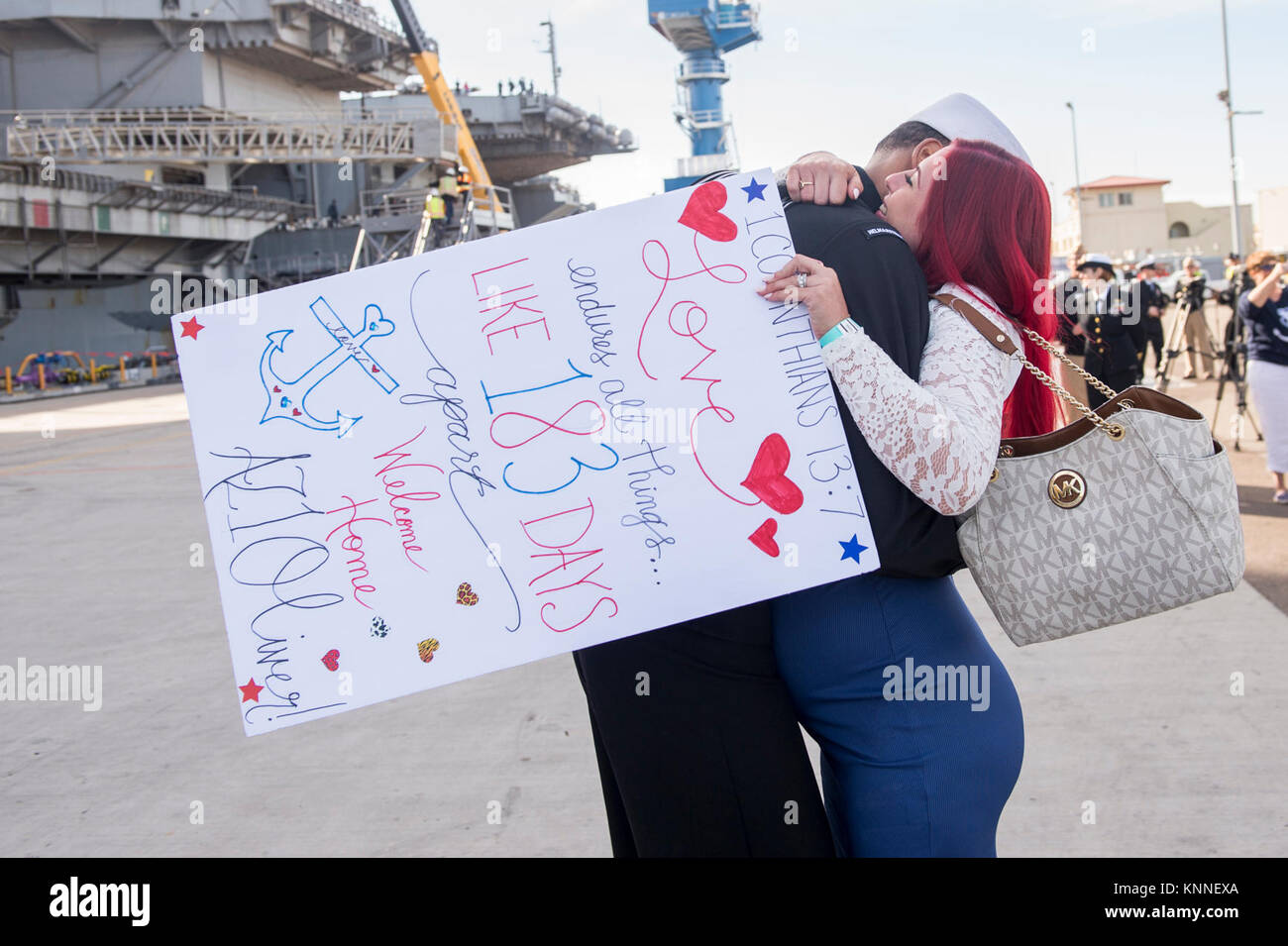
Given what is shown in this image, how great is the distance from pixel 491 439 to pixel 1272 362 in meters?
8.07

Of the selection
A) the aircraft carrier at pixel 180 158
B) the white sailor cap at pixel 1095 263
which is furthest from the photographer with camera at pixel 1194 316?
the aircraft carrier at pixel 180 158

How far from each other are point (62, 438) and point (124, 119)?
103ft

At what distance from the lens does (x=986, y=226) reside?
1.77 metres

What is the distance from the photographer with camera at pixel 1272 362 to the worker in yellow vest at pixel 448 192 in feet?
65.6

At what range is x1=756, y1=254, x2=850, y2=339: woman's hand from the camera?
168 cm

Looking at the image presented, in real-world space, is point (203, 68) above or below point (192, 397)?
above

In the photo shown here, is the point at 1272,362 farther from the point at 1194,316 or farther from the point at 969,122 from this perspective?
the point at 969,122

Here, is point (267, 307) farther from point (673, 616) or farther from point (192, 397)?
point (673, 616)

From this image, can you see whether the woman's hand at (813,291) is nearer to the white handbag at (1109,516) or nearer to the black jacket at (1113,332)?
the white handbag at (1109,516)

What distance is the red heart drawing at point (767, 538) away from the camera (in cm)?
177

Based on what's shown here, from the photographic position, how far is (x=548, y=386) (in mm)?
1856

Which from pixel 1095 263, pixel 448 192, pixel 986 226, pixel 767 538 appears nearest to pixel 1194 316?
pixel 1095 263

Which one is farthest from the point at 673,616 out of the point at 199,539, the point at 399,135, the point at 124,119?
the point at 124,119

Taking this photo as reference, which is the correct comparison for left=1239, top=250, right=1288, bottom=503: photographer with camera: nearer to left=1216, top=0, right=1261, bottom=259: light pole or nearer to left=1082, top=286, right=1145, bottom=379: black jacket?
left=1082, top=286, right=1145, bottom=379: black jacket
